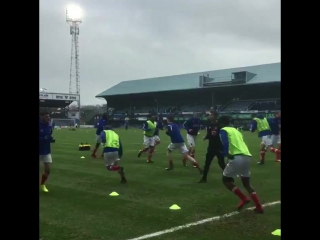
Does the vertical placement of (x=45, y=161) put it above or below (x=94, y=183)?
above

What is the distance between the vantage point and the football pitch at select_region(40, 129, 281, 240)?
641 centimetres

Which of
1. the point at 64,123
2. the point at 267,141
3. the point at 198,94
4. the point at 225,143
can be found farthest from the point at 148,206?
the point at 64,123

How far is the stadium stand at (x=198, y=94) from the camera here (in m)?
51.0

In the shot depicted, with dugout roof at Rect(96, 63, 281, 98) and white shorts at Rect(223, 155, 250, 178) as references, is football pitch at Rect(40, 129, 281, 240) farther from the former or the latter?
dugout roof at Rect(96, 63, 281, 98)

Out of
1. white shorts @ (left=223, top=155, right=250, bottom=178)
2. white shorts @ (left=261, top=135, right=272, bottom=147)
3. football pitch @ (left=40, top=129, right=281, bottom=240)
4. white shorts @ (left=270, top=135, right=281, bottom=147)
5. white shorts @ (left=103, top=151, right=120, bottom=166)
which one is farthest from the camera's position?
white shorts @ (left=261, top=135, right=272, bottom=147)

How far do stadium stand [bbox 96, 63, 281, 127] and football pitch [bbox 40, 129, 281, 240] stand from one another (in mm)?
34661

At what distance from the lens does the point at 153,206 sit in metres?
8.29

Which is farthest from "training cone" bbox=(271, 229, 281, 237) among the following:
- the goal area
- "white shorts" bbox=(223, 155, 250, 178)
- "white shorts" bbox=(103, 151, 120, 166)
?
the goal area

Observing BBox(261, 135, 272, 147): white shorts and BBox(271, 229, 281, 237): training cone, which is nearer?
BBox(271, 229, 281, 237): training cone

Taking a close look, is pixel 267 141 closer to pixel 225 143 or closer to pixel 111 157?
pixel 111 157

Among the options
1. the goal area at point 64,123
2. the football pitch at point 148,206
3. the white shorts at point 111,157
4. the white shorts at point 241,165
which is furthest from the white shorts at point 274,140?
the goal area at point 64,123
